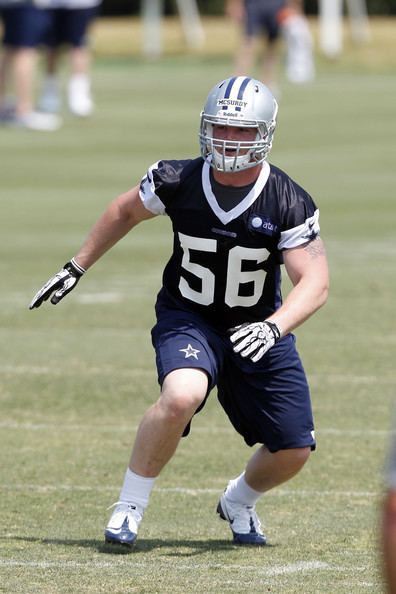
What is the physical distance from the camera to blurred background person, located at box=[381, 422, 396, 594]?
309 centimetres

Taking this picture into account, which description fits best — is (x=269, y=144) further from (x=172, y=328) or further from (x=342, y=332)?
(x=342, y=332)

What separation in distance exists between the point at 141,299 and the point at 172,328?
17.8 feet

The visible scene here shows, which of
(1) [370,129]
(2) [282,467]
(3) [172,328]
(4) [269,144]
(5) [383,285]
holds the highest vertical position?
(4) [269,144]

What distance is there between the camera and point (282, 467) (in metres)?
6.41

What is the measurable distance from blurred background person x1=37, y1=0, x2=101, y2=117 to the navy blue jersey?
1454 cm

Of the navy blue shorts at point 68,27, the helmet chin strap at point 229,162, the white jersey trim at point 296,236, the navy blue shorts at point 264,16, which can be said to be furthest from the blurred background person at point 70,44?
the white jersey trim at point 296,236

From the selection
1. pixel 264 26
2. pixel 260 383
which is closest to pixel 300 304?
pixel 260 383

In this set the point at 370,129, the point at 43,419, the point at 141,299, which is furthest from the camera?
the point at 370,129

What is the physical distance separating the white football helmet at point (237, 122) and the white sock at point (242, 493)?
4.27ft

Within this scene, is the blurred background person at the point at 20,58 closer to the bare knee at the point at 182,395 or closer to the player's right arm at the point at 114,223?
the player's right arm at the point at 114,223

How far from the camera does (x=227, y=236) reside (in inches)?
248

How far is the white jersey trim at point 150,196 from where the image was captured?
21.1ft

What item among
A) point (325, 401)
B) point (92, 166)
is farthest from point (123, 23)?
point (325, 401)

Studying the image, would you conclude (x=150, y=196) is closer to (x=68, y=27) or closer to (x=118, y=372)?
(x=118, y=372)
